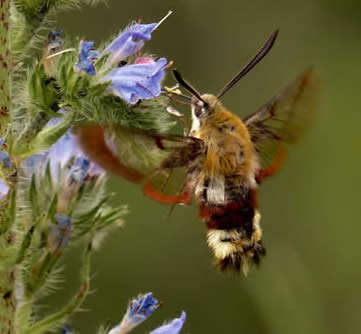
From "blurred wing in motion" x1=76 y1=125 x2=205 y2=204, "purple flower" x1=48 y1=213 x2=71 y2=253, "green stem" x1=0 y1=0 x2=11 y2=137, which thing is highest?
"blurred wing in motion" x1=76 y1=125 x2=205 y2=204

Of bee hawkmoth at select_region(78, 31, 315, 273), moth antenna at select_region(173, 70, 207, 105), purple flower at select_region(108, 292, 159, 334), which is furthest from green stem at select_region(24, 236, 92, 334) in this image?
moth antenna at select_region(173, 70, 207, 105)

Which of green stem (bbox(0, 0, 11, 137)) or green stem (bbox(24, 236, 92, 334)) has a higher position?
green stem (bbox(0, 0, 11, 137))

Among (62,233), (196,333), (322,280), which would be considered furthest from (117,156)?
(196,333)

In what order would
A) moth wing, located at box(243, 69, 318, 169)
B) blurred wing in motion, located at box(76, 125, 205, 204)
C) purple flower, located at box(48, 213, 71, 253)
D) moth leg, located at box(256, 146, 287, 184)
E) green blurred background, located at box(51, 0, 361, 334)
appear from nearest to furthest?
blurred wing in motion, located at box(76, 125, 205, 204), moth wing, located at box(243, 69, 318, 169), purple flower, located at box(48, 213, 71, 253), moth leg, located at box(256, 146, 287, 184), green blurred background, located at box(51, 0, 361, 334)

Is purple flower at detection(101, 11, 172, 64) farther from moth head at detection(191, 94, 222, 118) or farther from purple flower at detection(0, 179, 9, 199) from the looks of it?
purple flower at detection(0, 179, 9, 199)

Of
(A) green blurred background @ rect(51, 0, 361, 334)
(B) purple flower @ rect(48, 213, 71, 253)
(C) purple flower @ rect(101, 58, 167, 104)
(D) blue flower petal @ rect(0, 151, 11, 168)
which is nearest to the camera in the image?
(D) blue flower petal @ rect(0, 151, 11, 168)

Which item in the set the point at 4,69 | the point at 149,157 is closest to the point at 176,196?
the point at 149,157

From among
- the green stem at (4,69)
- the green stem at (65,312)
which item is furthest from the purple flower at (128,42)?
the green stem at (65,312)

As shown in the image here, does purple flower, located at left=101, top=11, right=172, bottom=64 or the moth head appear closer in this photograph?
purple flower, located at left=101, top=11, right=172, bottom=64
